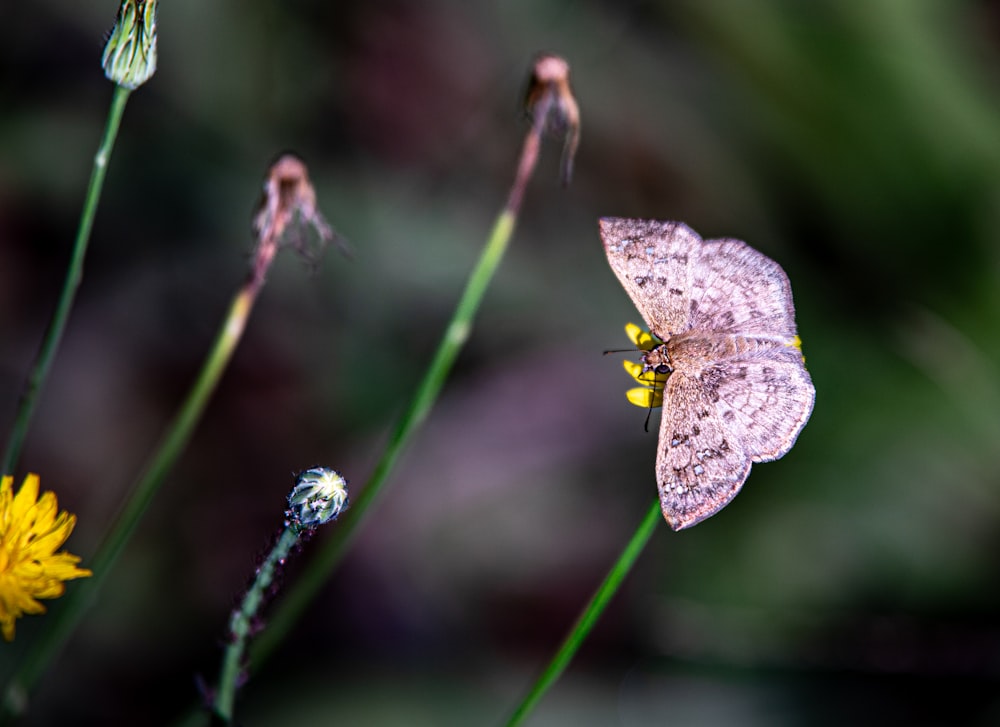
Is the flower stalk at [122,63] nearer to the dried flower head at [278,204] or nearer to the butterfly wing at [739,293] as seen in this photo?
the dried flower head at [278,204]

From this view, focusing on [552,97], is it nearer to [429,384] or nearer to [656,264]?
[656,264]

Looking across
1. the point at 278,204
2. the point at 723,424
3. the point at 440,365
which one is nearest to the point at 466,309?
the point at 440,365

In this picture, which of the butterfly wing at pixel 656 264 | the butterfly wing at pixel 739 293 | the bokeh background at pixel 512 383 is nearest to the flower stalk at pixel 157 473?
the butterfly wing at pixel 656 264

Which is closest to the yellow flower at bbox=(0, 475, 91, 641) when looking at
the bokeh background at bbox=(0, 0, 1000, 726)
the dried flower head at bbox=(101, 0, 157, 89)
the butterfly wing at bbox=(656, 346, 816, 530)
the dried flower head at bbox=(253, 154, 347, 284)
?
the dried flower head at bbox=(253, 154, 347, 284)

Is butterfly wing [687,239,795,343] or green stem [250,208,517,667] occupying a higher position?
butterfly wing [687,239,795,343]

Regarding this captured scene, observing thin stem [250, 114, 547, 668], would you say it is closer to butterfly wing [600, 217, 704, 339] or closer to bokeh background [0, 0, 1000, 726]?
butterfly wing [600, 217, 704, 339]
